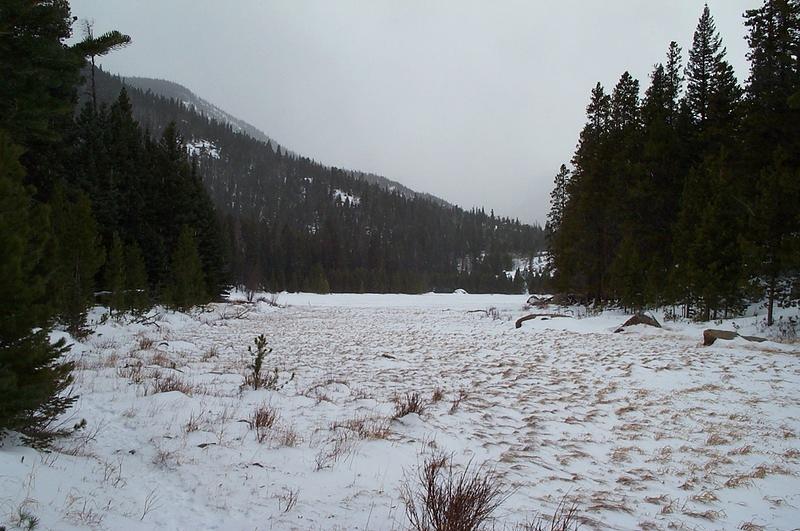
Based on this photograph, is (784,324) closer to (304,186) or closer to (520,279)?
(520,279)

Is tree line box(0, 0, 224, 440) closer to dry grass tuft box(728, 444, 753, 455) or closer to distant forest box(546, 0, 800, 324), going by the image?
dry grass tuft box(728, 444, 753, 455)

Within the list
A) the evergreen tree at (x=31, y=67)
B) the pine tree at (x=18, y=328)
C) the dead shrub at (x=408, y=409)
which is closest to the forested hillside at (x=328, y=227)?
the evergreen tree at (x=31, y=67)

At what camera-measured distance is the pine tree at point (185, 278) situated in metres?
22.0

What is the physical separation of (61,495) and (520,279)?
102 metres

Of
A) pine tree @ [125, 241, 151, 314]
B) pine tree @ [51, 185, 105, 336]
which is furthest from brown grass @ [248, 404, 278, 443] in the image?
pine tree @ [125, 241, 151, 314]

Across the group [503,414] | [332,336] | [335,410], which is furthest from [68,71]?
[332,336]

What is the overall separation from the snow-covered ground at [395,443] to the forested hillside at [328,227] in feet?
204

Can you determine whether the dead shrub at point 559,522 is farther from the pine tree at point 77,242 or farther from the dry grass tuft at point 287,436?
the pine tree at point 77,242

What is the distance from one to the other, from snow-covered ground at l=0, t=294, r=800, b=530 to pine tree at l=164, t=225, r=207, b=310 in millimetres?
12060

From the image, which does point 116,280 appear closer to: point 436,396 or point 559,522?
point 436,396

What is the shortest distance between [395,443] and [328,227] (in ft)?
314

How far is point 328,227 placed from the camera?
98.3 metres

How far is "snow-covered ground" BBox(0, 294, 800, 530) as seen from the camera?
3.01 meters

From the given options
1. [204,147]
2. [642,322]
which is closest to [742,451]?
[642,322]
